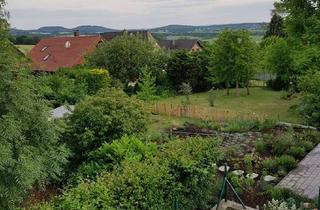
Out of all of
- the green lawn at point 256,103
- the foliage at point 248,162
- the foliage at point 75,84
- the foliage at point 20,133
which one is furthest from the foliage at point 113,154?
the foliage at point 75,84

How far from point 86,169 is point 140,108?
3100 millimetres

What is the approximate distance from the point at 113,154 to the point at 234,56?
19037 millimetres

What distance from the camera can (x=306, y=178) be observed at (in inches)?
474

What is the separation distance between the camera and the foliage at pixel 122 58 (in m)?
30.7

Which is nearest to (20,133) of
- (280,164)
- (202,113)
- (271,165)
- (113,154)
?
(113,154)

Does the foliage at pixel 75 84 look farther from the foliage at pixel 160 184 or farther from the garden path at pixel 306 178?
the foliage at pixel 160 184

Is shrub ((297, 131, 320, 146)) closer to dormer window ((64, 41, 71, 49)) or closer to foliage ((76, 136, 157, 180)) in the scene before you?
foliage ((76, 136, 157, 180))

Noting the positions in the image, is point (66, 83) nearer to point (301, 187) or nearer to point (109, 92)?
point (109, 92)

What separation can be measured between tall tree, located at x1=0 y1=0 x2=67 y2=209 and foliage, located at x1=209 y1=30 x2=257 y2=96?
20.5m

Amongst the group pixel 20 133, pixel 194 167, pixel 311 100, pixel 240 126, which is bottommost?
pixel 240 126

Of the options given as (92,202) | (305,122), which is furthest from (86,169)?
(305,122)

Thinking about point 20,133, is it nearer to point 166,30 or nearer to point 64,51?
point 64,51

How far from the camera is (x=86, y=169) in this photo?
35.7 ft

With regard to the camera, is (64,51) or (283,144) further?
(64,51)
